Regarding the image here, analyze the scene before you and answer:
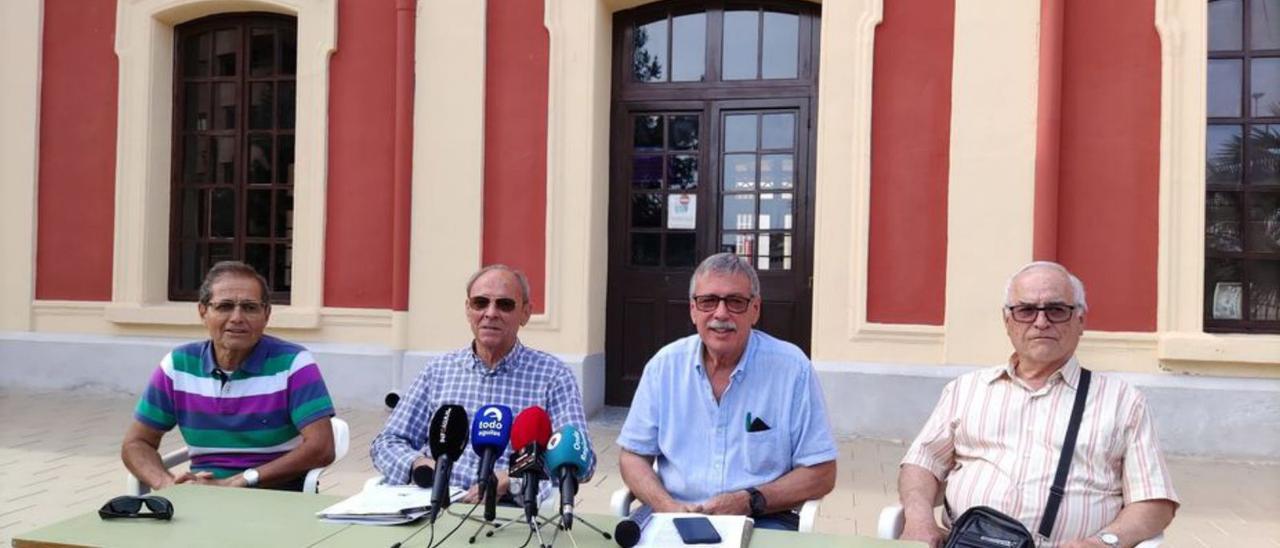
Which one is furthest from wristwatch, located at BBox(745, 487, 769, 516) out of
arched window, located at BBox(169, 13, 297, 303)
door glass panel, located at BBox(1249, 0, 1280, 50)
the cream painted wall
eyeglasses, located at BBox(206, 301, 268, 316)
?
the cream painted wall

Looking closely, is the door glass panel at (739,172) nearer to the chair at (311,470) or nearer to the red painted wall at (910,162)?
the red painted wall at (910,162)

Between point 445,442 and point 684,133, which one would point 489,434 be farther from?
point 684,133

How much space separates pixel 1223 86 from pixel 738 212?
11.0 ft

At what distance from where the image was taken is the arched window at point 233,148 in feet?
26.8

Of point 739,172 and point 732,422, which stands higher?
point 739,172

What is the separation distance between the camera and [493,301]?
314 centimetres

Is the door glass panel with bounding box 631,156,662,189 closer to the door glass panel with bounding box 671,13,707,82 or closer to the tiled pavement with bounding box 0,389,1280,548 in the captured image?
the door glass panel with bounding box 671,13,707,82

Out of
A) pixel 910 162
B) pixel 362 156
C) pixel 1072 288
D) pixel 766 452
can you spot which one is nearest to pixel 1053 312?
pixel 1072 288

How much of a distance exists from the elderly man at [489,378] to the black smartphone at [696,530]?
924mm

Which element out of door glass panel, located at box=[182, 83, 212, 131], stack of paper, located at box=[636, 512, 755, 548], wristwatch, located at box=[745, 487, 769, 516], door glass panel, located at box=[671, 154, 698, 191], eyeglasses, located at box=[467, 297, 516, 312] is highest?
door glass panel, located at box=[182, 83, 212, 131]

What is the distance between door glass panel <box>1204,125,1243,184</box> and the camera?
641 cm

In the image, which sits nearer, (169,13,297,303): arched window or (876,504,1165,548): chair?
(876,504,1165,548): chair

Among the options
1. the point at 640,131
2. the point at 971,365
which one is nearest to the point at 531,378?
the point at 971,365

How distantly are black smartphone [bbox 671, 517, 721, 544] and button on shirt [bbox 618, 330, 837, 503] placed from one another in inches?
26.9
